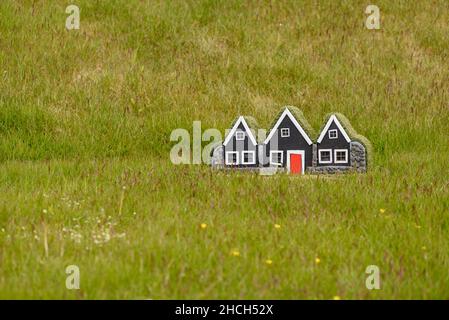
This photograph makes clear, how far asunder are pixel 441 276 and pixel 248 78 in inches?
359

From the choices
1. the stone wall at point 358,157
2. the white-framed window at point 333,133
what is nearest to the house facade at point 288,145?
the white-framed window at point 333,133

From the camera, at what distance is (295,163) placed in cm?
890

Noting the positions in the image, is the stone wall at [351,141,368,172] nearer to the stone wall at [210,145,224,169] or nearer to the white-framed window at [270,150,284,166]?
A: the white-framed window at [270,150,284,166]

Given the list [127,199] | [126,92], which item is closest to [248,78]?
[126,92]

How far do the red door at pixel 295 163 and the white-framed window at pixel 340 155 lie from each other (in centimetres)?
46

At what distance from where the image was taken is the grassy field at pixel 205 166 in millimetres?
5324

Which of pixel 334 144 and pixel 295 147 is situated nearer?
pixel 334 144

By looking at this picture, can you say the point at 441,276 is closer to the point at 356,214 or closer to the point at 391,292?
the point at 391,292

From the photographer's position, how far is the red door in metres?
8.88

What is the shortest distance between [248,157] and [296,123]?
77 cm

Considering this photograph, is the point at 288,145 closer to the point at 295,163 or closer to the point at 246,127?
the point at 295,163

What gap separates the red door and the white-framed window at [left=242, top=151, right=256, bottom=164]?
0.50 m

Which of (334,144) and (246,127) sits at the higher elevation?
(246,127)

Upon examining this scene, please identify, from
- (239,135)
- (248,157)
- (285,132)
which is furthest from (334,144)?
(239,135)
